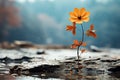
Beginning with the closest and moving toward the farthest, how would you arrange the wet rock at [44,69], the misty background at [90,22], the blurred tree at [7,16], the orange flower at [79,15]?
the orange flower at [79,15]
the wet rock at [44,69]
the misty background at [90,22]
the blurred tree at [7,16]

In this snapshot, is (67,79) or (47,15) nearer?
(67,79)

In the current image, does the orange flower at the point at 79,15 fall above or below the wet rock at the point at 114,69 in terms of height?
above

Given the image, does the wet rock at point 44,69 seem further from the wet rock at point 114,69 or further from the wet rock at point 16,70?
the wet rock at point 114,69

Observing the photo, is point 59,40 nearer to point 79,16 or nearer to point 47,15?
point 47,15

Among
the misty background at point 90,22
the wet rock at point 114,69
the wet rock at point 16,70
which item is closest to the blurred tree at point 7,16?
the misty background at point 90,22

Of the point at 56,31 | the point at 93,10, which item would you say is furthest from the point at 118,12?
the point at 56,31
